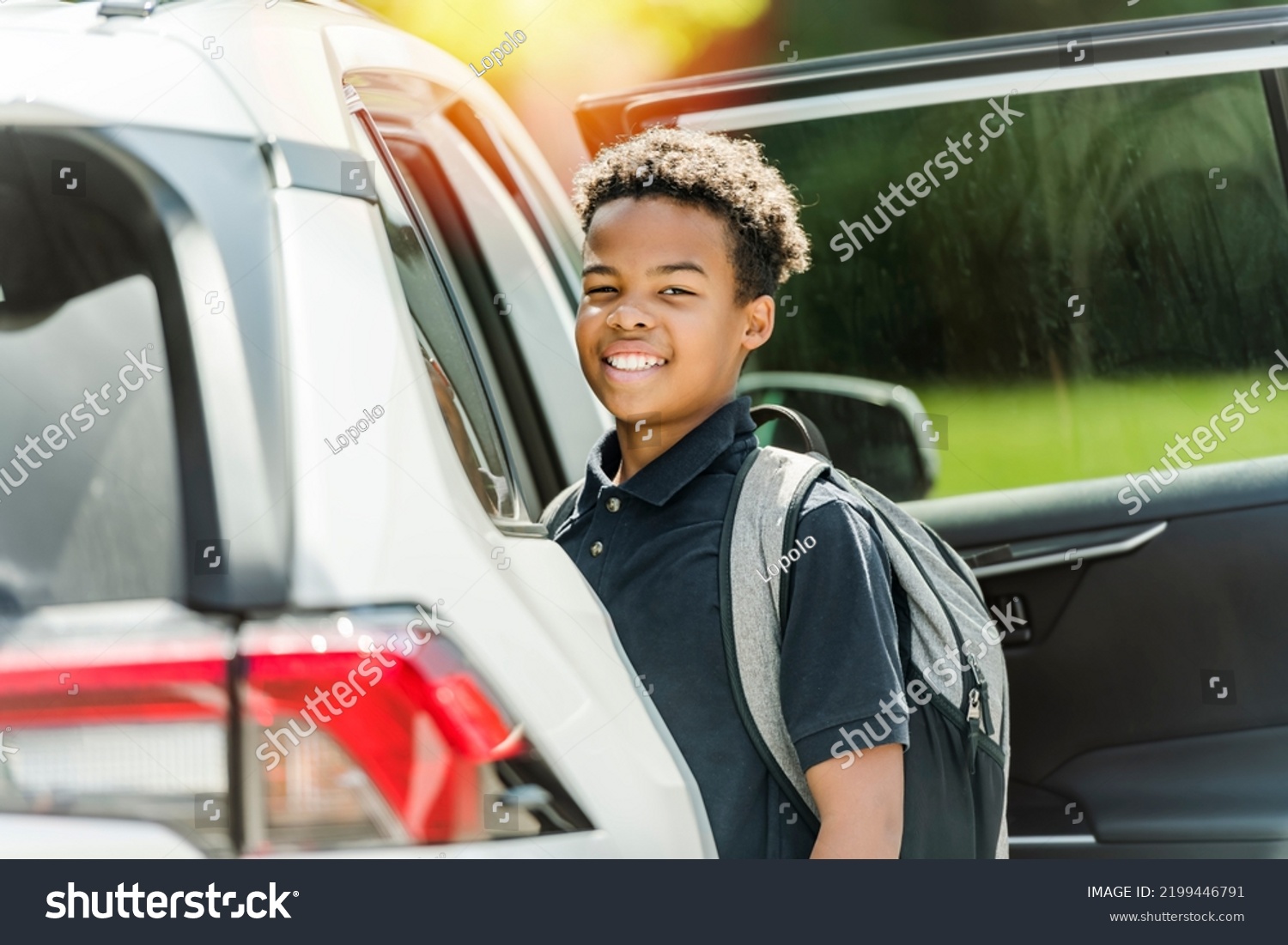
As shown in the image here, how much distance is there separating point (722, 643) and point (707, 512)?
17cm

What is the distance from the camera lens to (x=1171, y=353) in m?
2.11

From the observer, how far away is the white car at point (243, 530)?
105 cm

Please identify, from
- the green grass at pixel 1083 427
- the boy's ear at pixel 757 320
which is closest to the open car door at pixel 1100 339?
the green grass at pixel 1083 427

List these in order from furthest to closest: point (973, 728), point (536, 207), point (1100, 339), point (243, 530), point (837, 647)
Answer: point (536, 207) < point (1100, 339) < point (973, 728) < point (837, 647) < point (243, 530)

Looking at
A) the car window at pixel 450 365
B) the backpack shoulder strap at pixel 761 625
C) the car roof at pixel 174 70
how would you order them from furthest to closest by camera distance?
the backpack shoulder strap at pixel 761 625 → the car window at pixel 450 365 → the car roof at pixel 174 70

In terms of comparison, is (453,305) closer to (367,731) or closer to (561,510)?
(561,510)

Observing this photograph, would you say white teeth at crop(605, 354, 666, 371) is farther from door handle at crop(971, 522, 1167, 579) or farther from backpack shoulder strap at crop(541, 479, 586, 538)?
door handle at crop(971, 522, 1167, 579)

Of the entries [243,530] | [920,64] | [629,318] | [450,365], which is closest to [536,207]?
[920,64]

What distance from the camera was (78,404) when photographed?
1.13 meters

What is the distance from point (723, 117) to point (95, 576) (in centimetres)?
141

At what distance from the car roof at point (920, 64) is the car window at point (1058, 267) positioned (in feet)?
0.17

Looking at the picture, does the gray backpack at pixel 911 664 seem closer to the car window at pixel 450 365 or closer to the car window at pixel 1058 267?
the car window at pixel 450 365

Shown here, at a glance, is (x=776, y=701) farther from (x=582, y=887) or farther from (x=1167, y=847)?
(x=1167, y=847)

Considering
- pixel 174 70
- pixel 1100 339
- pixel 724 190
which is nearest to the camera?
pixel 174 70
